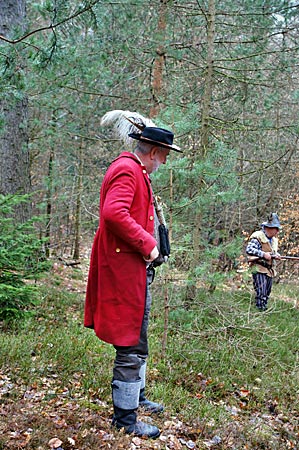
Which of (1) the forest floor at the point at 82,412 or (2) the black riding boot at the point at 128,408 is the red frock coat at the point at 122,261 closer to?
(2) the black riding boot at the point at 128,408

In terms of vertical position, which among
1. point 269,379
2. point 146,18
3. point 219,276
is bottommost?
point 269,379

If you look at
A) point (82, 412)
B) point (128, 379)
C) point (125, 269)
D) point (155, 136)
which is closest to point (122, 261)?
point (125, 269)

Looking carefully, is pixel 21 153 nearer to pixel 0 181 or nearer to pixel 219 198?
pixel 0 181

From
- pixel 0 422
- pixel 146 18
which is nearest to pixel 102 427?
pixel 0 422

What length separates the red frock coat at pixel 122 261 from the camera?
3.33 m

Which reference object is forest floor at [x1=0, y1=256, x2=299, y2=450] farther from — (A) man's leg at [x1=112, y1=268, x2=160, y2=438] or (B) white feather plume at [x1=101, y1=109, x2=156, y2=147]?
(B) white feather plume at [x1=101, y1=109, x2=156, y2=147]

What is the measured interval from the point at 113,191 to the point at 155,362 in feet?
11.4

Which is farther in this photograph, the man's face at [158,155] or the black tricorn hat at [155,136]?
the man's face at [158,155]

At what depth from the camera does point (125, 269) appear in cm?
343

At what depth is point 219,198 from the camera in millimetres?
6645

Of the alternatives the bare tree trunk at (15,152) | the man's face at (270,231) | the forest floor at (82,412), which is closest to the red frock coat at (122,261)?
the forest floor at (82,412)

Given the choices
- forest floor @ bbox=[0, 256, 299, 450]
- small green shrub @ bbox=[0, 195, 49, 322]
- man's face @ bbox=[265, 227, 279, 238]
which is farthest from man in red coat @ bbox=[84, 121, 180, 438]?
man's face @ bbox=[265, 227, 279, 238]

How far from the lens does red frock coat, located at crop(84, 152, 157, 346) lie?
333cm

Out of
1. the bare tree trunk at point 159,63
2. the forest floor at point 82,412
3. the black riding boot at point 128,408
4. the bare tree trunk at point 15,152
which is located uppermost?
the bare tree trunk at point 159,63
